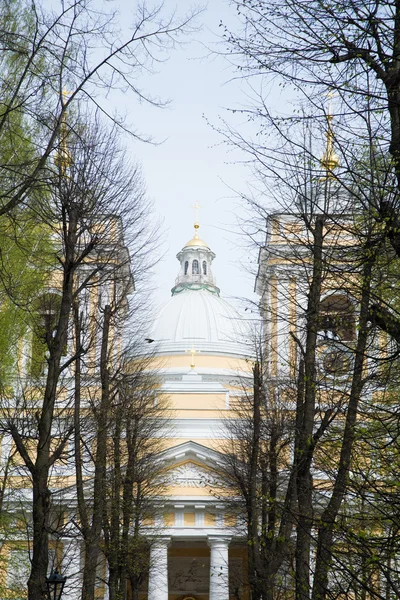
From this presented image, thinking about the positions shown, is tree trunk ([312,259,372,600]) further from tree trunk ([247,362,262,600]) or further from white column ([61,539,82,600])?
tree trunk ([247,362,262,600])

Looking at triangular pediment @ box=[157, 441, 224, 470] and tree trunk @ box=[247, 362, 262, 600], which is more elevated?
triangular pediment @ box=[157, 441, 224, 470]

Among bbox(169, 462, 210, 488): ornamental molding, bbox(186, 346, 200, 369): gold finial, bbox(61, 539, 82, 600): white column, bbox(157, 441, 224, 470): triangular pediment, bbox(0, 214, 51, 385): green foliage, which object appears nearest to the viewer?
bbox(0, 214, 51, 385): green foliage

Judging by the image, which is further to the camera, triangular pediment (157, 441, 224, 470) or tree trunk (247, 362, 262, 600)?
triangular pediment (157, 441, 224, 470)

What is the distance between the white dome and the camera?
195 feet

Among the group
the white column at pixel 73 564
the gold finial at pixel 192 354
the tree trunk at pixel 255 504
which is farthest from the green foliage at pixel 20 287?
the gold finial at pixel 192 354

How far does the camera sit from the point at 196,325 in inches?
2418

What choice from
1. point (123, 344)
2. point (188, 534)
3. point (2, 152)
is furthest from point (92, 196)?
point (188, 534)

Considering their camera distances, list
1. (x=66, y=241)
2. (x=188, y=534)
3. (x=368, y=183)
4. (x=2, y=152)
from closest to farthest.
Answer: (x=368, y=183), (x=2, y=152), (x=66, y=241), (x=188, y=534)

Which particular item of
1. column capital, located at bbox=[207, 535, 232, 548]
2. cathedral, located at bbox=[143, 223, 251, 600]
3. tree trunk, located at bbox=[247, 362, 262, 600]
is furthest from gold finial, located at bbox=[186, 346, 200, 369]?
tree trunk, located at bbox=[247, 362, 262, 600]

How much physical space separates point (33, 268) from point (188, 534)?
2442 cm

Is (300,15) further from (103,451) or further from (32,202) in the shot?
(103,451)

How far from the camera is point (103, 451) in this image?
1869 centimetres

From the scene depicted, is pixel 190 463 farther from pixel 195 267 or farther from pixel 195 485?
pixel 195 267

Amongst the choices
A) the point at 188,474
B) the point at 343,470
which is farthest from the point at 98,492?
the point at 188,474
